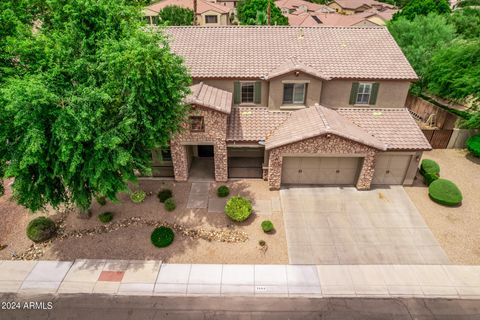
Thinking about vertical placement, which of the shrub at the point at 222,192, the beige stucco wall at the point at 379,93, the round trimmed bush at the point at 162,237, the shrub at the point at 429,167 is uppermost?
the beige stucco wall at the point at 379,93

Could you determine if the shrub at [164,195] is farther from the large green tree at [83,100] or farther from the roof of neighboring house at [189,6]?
the roof of neighboring house at [189,6]

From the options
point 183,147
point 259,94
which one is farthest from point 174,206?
point 259,94

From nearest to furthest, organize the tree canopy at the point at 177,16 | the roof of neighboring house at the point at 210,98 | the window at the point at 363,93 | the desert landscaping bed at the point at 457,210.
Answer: the desert landscaping bed at the point at 457,210 → the roof of neighboring house at the point at 210,98 → the window at the point at 363,93 → the tree canopy at the point at 177,16


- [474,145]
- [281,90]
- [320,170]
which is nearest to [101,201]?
[281,90]

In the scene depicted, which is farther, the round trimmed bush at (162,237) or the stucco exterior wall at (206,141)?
the stucco exterior wall at (206,141)

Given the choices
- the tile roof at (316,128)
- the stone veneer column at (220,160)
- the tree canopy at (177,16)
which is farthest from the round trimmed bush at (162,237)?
the tree canopy at (177,16)

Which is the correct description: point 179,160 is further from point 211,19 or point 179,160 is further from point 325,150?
point 211,19

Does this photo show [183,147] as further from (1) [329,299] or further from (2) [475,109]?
(2) [475,109]

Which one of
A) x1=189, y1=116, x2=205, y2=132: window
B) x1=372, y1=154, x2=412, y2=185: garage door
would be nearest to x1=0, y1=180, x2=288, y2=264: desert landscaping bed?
x1=189, y1=116, x2=205, y2=132: window
